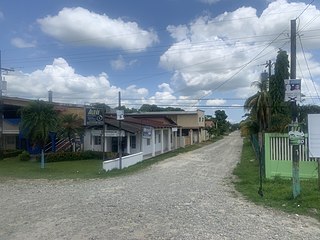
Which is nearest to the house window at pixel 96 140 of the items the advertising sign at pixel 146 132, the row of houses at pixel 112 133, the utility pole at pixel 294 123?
the row of houses at pixel 112 133

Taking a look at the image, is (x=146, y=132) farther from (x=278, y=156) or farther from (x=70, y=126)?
(x=278, y=156)

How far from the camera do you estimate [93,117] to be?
2855 cm

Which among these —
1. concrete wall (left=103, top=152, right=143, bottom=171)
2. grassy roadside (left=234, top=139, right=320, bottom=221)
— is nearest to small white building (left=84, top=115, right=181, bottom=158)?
concrete wall (left=103, top=152, right=143, bottom=171)

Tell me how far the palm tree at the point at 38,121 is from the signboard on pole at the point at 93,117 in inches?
98.1

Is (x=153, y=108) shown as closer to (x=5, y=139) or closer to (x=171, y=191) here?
(x=5, y=139)

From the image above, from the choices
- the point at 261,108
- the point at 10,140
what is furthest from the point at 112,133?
the point at 10,140

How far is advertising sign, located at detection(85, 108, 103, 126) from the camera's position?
1117 inches

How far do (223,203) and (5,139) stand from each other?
31.5 m

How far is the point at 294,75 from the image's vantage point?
1036 centimetres

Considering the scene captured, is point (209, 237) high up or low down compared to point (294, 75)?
down

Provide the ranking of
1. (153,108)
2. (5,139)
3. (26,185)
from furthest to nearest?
(153,108)
(5,139)
(26,185)

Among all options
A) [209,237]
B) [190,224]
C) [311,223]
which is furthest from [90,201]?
[311,223]

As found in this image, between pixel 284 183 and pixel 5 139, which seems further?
pixel 5 139

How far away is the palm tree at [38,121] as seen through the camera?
87.9 feet
